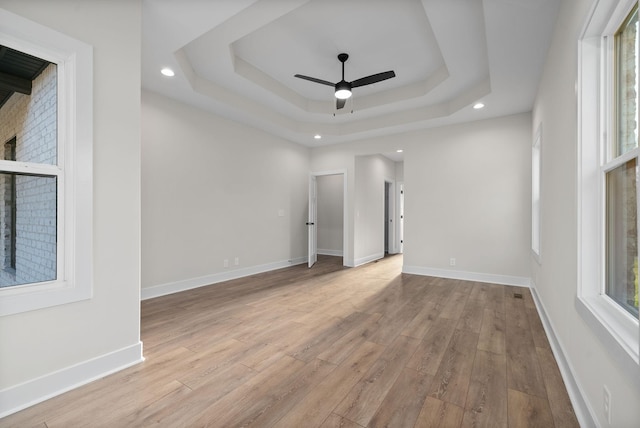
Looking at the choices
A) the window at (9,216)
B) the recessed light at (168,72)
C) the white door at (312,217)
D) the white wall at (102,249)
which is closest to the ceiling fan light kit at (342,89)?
the recessed light at (168,72)

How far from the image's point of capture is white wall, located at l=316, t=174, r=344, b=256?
7770mm

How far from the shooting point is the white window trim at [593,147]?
1.47m

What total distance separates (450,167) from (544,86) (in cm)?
202

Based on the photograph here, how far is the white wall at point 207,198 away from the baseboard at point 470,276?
2.53m

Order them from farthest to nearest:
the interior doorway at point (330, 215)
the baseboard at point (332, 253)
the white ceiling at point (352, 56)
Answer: the interior doorway at point (330, 215), the baseboard at point (332, 253), the white ceiling at point (352, 56)

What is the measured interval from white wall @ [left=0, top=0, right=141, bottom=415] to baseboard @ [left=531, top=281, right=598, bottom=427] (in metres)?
2.78

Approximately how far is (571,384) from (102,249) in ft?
10.3

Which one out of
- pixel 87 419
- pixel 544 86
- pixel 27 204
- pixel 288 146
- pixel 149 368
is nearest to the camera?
pixel 87 419

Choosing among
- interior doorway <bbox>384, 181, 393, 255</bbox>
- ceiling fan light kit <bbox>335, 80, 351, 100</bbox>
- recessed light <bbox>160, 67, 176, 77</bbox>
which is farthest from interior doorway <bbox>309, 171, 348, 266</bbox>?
recessed light <bbox>160, 67, 176, 77</bbox>

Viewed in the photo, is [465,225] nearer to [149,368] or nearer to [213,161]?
[213,161]

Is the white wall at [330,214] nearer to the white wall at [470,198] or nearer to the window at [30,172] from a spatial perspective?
the white wall at [470,198]

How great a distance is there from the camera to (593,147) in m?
1.55

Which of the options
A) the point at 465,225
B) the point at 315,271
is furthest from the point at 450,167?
the point at 315,271

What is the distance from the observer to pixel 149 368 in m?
2.02
